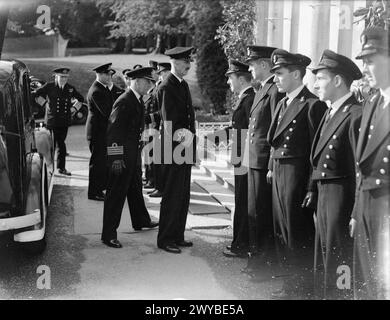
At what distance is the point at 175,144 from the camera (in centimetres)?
611

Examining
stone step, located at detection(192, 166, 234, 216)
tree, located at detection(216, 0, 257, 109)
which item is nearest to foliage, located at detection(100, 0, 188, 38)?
tree, located at detection(216, 0, 257, 109)

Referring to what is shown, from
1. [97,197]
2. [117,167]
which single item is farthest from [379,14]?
[97,197]

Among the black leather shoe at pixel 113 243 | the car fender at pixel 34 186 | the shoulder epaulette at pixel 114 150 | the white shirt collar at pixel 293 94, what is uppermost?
the white shirt collar at pixel 293 94

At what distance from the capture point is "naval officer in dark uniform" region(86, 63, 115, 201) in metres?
8.33

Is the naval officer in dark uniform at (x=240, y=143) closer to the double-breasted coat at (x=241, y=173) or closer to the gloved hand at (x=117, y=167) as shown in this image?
the double-breasted coat at (x=241, y=173)

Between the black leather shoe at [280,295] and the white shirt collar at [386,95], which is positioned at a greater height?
the white shirt collar at [386,95]

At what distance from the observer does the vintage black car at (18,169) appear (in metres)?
5.50

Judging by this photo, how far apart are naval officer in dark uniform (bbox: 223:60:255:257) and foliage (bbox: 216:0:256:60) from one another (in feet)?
19.5

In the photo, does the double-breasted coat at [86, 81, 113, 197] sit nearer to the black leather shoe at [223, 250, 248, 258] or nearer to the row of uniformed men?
the row of uniformed men

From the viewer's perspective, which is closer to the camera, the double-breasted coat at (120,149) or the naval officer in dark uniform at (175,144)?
the naval officer in dark uniform at (175,144)

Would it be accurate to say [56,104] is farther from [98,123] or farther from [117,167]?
[117,167]

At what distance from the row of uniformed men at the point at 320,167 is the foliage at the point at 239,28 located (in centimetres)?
604

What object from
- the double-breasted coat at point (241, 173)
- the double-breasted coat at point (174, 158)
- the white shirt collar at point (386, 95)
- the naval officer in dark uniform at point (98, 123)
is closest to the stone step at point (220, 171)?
the naval officer in dark uniform at point (98, 123)
